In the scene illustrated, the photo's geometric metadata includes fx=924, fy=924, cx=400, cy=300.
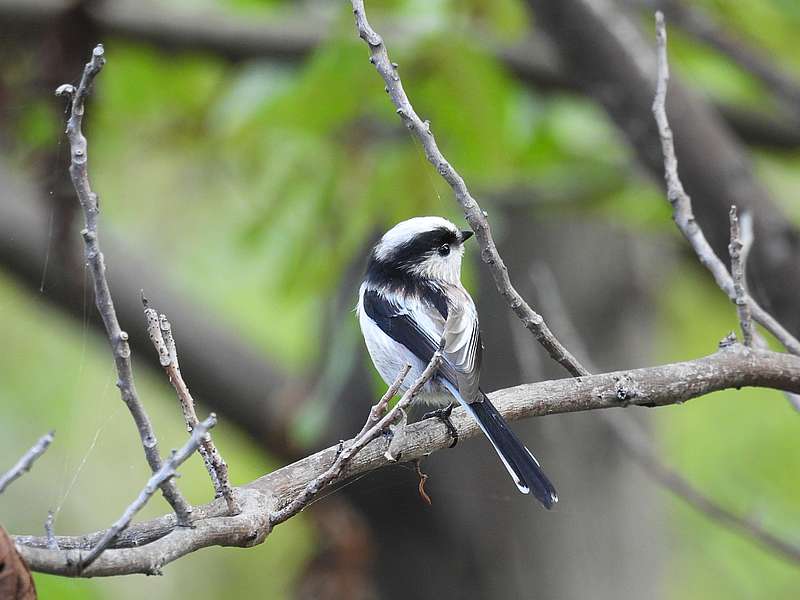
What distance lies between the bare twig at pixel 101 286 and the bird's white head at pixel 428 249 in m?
1.37

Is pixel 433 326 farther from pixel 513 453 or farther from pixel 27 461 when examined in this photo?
pixel 27 461

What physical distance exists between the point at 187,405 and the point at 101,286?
0.92 feet

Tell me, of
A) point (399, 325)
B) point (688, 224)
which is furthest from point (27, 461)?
point (688, 224)

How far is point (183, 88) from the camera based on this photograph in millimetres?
4332

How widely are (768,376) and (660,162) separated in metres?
1.48

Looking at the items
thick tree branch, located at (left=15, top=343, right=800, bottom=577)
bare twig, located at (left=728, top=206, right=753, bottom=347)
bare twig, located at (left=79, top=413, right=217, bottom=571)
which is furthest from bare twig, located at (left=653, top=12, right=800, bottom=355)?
bare twig, located at (left=79, top=413, right=217, bottom=571)

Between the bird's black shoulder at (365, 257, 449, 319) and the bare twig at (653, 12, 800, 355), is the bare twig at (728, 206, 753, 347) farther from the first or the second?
the bird's black shoulder at (365, 257, 449, 319)

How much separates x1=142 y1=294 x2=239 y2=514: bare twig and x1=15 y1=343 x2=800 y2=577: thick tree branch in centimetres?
3

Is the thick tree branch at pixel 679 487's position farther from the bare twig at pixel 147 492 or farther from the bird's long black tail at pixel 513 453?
the bare twig at pixel 147 492

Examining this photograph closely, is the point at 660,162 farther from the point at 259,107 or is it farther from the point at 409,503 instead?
the point at 409,503

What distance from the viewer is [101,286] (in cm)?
116

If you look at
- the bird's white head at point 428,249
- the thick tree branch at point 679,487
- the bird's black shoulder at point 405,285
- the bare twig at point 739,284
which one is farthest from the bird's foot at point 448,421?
the thick tree branch at point 679,487

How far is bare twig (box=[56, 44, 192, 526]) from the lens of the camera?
116 cm

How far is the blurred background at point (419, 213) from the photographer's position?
10.3 ft
